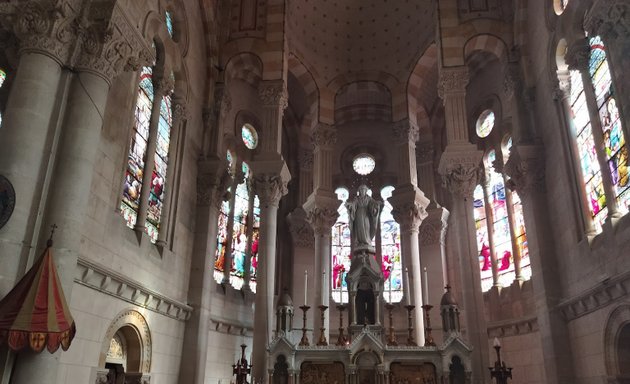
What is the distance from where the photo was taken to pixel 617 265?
10.7m

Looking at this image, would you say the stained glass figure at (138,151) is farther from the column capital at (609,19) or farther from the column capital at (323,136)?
the column capital at (609,19)

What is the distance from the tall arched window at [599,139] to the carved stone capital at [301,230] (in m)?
12.9

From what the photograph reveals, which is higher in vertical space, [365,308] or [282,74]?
[282,74]

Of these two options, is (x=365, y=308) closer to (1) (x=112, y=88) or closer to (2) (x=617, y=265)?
(2) (x=617, y=265)

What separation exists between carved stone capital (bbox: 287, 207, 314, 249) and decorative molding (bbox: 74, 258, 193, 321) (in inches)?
362

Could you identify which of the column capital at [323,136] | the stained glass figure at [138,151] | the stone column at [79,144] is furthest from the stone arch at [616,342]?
the column capital at [323,136]

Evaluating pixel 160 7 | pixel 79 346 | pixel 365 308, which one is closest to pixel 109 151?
pixel 79 346

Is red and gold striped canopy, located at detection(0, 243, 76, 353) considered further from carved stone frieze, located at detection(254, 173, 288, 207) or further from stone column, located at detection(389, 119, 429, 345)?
stone column, located at detection(389, 119, 429, 345)

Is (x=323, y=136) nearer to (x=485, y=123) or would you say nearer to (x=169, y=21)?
(x=485, y=123)

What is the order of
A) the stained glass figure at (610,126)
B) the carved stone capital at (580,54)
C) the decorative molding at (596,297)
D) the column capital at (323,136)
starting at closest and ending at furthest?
1. the decorative molding at (596,297)
2. the stained glass figure at (610,126)
3. the carved stone capital at (580,54)
4. the column capital at (323,136)

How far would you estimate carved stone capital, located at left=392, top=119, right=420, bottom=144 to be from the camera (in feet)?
69.4

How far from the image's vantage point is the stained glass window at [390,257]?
919 inches

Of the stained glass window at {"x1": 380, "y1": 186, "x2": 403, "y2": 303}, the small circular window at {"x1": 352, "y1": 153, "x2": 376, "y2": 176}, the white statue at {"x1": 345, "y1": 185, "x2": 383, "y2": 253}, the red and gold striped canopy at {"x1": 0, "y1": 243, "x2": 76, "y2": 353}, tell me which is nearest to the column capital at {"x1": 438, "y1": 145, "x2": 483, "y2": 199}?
the white statue at {"x1": 345, "y1": 185, "x2": 383, "y2": 253}

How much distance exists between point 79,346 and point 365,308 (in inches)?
295
